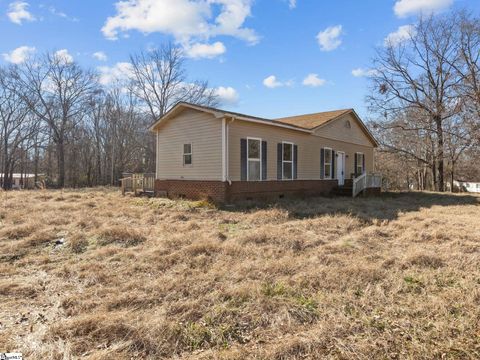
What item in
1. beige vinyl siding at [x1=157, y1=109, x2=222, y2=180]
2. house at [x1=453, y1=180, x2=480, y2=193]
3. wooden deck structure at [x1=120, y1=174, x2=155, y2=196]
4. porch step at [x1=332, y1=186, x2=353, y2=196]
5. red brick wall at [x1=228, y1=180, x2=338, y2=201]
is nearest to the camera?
beige vinyl siding at [x1=157, y1=109, x2=222, y2=180]

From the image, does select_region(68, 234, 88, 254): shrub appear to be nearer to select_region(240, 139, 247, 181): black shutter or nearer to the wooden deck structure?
select_region(240, 139, 247, 181): black shutter

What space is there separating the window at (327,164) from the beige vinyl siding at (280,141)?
32cm

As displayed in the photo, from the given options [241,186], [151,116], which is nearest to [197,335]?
[241,186]

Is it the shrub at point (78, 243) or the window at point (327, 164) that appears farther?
the window at point (327, 164)

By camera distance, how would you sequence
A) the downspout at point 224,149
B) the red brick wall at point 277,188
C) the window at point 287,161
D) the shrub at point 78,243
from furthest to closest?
the window at point 287,161
the red brick wall at point 277,188
the downspout at point 224,149
the shrub at point 78,243

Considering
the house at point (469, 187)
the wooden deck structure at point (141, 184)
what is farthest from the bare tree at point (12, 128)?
the house at point (469, 187)

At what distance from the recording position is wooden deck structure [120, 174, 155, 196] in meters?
14.6

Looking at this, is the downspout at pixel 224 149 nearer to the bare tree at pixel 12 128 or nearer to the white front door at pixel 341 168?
the white front door at pixel 341 168

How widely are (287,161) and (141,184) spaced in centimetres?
689

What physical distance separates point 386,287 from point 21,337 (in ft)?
13.0

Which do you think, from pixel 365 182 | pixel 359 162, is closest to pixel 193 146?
pixel 365 182

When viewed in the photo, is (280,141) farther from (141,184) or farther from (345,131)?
(141,184)

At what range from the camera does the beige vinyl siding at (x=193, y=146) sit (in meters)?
11.6

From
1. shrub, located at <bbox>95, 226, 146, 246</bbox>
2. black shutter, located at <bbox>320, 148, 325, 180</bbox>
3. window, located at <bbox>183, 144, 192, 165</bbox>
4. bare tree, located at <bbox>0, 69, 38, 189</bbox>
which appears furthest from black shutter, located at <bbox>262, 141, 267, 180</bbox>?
bare tree, located at <bbox>0, 69, 38, 189</bbox>
